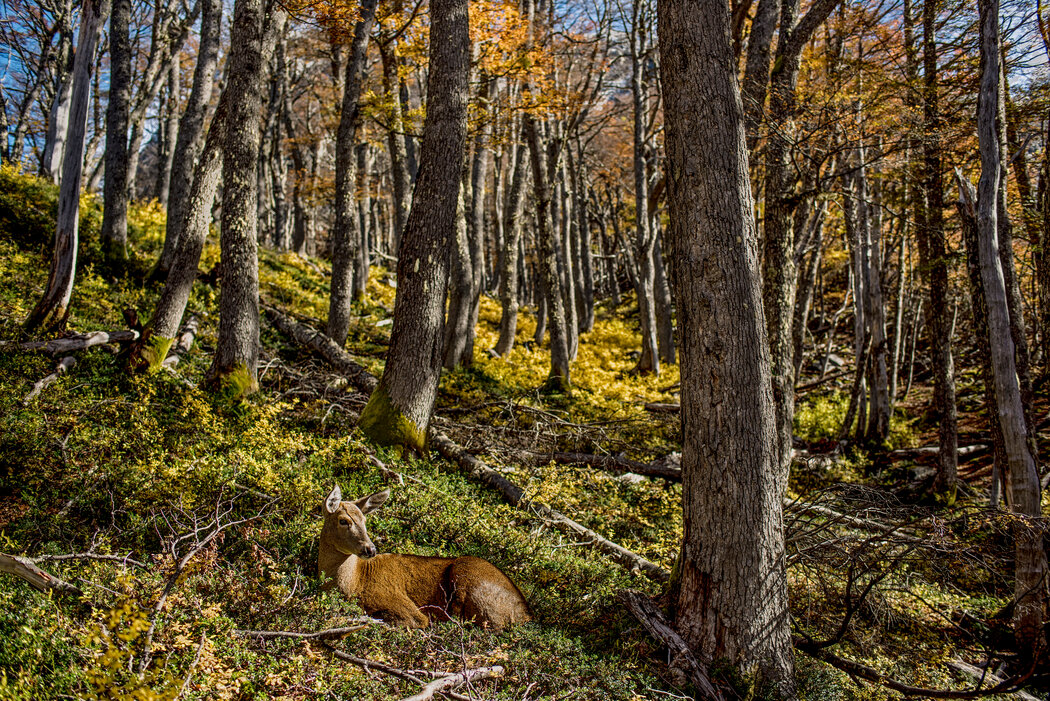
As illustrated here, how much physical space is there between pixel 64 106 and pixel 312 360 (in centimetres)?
1145

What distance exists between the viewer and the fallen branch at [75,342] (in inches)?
276

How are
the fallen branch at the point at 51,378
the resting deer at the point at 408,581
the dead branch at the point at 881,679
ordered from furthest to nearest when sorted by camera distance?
the fallen branch at the point at 51,378 < the resting deer at the point at 408,581 < the dead branch at the point at 881,679

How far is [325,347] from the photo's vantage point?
36.0ft

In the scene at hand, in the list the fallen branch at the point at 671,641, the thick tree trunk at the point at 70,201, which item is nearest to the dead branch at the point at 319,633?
the fallen branch at the point at 671,641

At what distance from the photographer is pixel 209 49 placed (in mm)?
11352

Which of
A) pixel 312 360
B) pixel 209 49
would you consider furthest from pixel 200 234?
pixel 209 49

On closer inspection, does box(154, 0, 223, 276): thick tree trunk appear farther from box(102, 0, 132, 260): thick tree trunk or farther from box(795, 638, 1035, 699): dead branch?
box(795, 638, 1035, 699): dead branch

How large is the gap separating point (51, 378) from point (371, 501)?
15.3ft

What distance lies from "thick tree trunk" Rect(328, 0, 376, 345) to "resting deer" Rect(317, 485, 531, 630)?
814 cm

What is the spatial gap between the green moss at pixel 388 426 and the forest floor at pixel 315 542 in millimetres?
199

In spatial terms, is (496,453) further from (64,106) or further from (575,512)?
(64,106)

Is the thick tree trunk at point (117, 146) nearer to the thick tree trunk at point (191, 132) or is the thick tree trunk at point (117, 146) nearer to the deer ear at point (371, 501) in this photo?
the thick tree trunk at point (191, 132)

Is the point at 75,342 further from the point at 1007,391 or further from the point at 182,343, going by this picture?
the point at 1007,391

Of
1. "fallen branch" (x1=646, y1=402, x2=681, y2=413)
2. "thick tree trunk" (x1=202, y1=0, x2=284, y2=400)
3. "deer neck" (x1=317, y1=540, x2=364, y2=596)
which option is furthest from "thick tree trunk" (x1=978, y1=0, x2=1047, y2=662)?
"thick tree trunk" (x1=202, y1=0, x2=284, y2=400)
